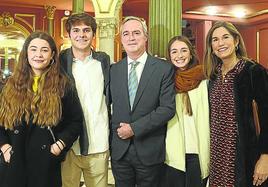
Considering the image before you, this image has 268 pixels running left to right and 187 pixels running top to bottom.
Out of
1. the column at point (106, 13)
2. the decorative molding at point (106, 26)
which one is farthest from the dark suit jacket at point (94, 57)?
the decorative molding at point (106, 26)

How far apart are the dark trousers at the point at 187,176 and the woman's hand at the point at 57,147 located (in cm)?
65

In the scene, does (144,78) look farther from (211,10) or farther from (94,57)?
(211,10)

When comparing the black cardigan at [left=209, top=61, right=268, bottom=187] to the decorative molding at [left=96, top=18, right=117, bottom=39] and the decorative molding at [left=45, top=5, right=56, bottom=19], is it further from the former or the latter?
the decorative molding at [left=45, top=5, right=56, bottom=19]

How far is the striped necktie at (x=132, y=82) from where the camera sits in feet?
7.45

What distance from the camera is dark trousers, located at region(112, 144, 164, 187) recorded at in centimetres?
222

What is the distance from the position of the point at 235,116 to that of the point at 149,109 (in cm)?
49

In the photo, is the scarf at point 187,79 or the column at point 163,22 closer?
the scarf at point 187,79

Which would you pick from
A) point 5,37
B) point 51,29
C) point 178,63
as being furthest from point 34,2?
point 178,63

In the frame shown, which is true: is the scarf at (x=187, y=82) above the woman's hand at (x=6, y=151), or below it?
above

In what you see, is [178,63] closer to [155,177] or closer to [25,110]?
[155,177]

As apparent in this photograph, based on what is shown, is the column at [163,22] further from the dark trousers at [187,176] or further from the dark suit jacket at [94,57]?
the dark trousers at [187,176]

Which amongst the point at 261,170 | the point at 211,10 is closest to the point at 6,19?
the point at 211,10

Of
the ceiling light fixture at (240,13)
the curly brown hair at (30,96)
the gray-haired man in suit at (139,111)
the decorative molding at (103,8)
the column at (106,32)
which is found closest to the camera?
the curly brown hair at (30,96)

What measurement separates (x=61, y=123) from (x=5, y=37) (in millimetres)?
11638
